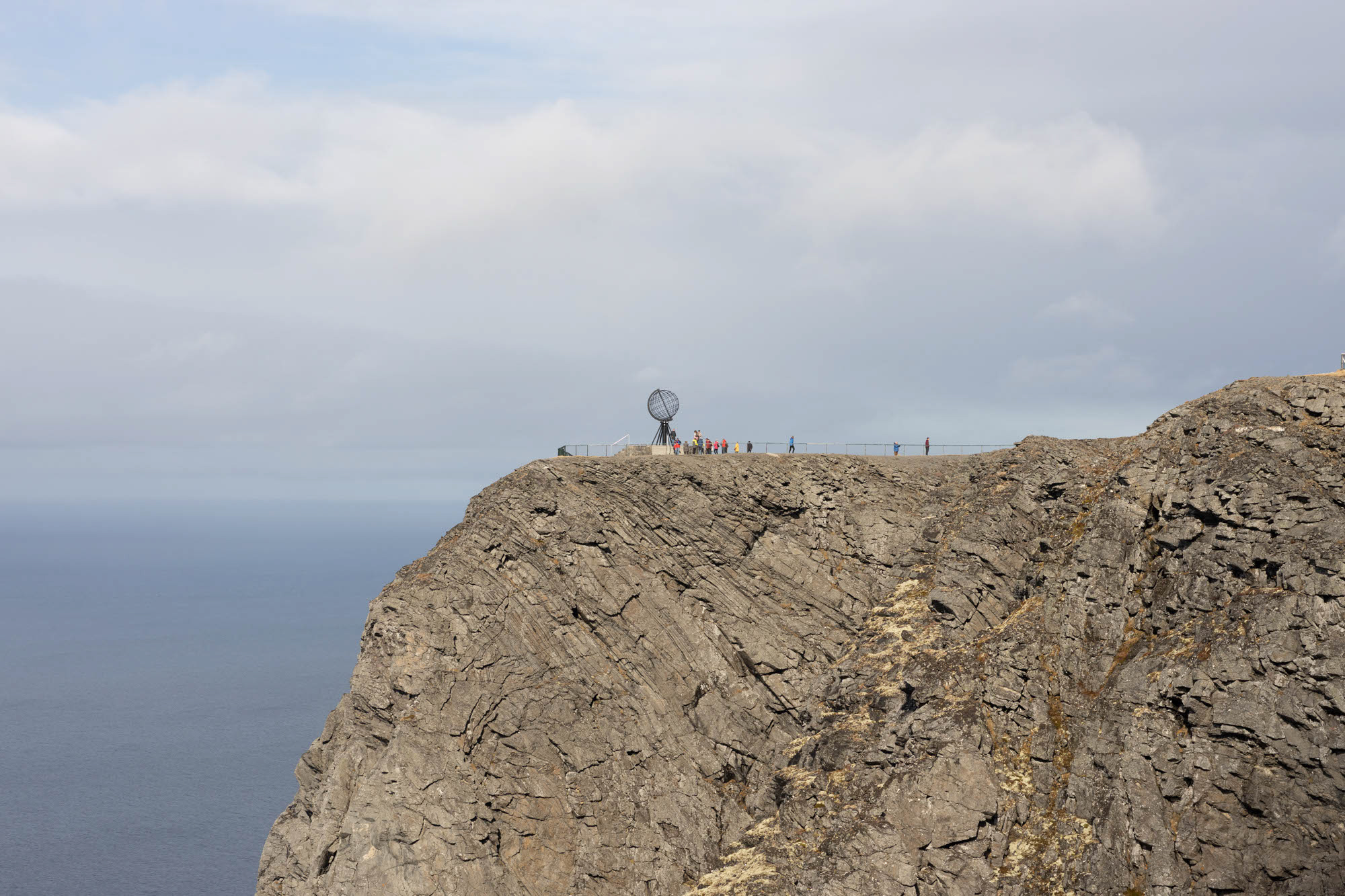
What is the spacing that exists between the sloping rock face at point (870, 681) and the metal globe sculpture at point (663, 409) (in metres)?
5.30

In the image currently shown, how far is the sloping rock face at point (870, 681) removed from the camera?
3781 centimetres

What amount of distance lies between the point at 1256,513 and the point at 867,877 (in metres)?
21.5

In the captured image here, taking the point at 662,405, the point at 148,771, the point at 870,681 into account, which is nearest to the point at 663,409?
the point at 662,405

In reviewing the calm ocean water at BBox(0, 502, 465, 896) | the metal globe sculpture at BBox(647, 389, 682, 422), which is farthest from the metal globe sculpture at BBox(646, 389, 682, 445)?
the calm ocean water at BBox(0, 502, 465, 896)

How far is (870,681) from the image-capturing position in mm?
48406

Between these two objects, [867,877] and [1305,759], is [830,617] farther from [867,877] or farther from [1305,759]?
[1305,759]

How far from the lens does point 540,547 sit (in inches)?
2087

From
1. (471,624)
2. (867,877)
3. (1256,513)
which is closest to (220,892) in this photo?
(471,624)

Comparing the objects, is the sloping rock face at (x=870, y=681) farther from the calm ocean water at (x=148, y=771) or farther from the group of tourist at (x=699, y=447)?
the calm ocean water at (x=148, y=771)

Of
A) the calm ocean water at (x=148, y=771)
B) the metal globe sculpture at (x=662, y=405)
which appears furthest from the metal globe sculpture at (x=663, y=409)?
the calm ocean water at (x=148, y=771)

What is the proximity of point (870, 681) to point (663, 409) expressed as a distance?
73.5 ft

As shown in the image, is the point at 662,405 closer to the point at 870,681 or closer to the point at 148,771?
the point at 870,681

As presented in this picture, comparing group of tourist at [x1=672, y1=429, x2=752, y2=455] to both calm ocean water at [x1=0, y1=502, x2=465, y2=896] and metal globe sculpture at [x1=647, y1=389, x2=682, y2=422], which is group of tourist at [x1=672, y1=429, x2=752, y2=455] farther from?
calm ocean water at [x1=0, y1=502, x2=465, y2=896]

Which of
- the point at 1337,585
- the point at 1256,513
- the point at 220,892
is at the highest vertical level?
the point at 1256,513
